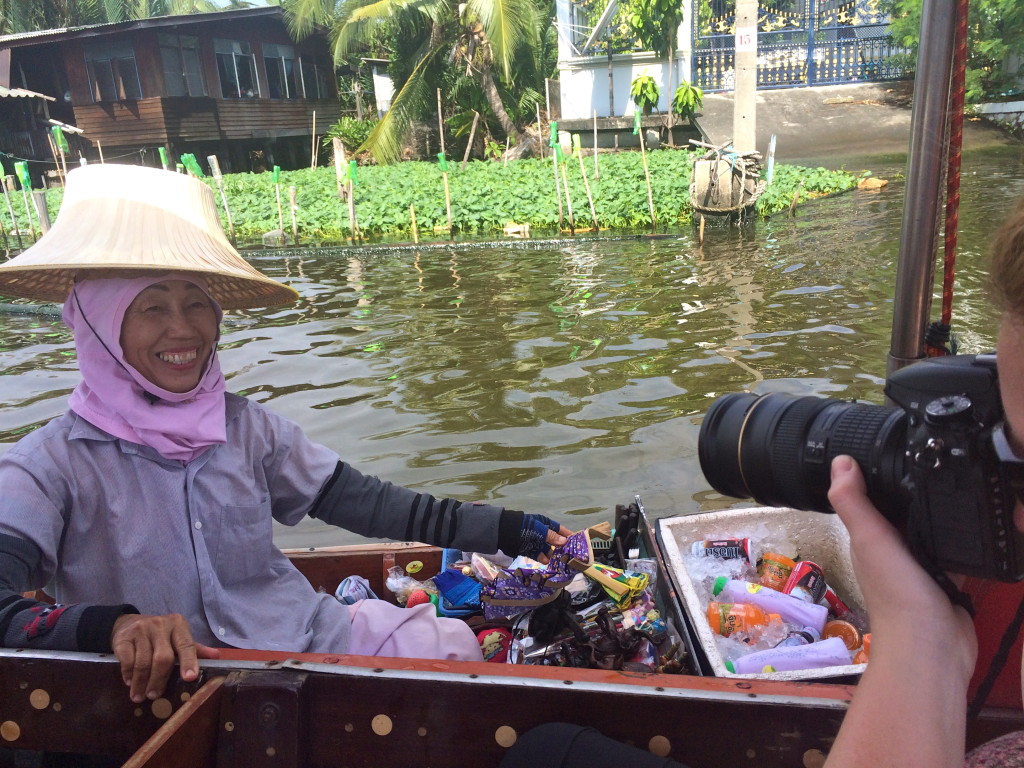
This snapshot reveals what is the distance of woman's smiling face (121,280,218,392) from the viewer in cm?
173

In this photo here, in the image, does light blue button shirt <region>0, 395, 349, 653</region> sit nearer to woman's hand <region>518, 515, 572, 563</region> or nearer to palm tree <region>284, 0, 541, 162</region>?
woman's hand <region>518, 515, 572, 563</region>

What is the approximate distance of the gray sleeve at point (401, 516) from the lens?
1988 mm

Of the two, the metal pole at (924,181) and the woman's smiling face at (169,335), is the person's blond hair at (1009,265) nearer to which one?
the metal pole at (924,181)

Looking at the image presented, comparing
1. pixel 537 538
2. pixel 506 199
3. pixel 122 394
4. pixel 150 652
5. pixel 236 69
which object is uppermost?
pixel 236 69

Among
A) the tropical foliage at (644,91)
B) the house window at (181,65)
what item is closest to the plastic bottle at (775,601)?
the tropical foliage at (644,91)

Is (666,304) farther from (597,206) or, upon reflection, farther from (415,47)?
(415,47)

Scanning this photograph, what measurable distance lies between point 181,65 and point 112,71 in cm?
156

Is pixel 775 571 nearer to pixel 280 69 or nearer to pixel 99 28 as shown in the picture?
pixel 99 28

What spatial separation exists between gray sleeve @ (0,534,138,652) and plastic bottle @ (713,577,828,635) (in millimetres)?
1476

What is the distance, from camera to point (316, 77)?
2434cm

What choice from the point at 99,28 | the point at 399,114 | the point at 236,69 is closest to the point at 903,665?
the point at 399,114

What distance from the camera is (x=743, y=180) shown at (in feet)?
36.1

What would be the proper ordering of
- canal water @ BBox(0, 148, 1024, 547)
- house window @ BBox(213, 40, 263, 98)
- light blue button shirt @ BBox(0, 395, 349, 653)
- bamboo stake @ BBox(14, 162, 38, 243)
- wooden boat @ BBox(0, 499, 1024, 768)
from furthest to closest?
house window @ BBox(213, 40, 263, 98) → bamboo stake @ BBox(14, 162, 38, 243) → canal water @ BBox(0, 148, 1024, 547) → light blue button shirt @ BBox(0, 395, 349, 653) → wooden boat @ BBox(0, 499, 1024, 768)

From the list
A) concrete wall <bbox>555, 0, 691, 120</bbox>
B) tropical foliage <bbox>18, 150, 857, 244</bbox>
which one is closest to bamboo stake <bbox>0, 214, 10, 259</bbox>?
tropical foliage <bbox>18, 150, 857, 244</bbox>
